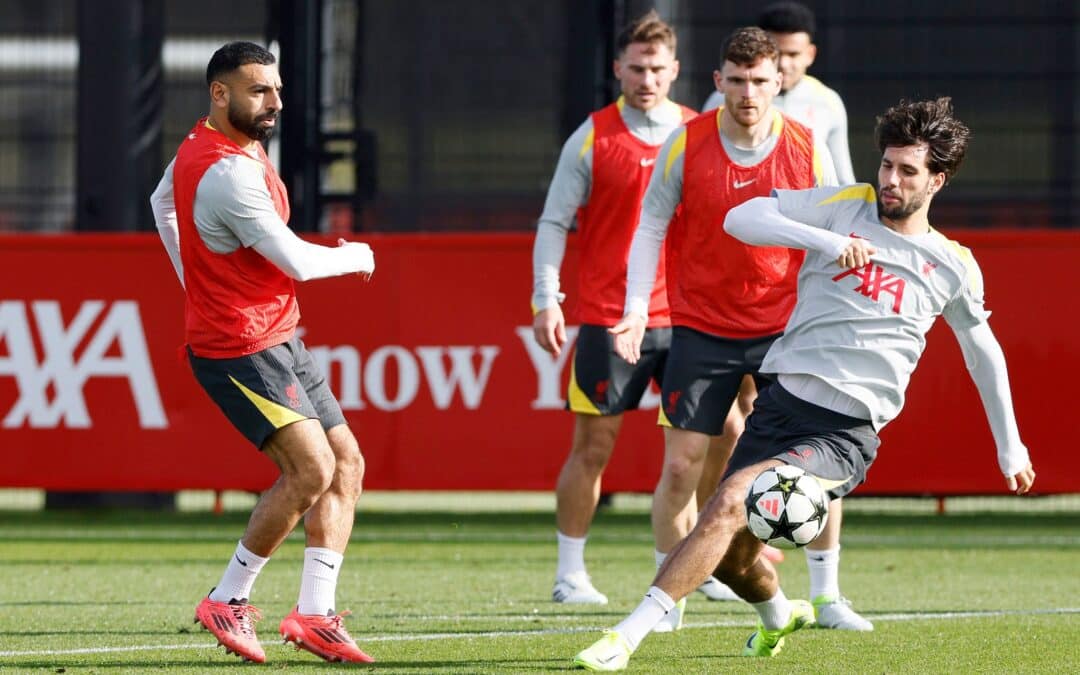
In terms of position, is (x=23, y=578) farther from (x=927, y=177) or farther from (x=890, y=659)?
(x=927, y=177)

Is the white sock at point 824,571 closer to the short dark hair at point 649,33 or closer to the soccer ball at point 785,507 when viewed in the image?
the soccer ball at point 785,507

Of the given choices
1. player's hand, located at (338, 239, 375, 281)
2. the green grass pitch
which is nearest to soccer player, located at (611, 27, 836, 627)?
the green grass pitch

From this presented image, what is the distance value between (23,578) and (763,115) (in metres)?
4.15

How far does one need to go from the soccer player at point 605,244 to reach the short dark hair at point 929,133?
2.39 m

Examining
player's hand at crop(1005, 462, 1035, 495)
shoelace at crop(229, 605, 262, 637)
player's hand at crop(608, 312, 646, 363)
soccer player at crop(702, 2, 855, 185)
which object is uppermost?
soccer player at crop(702, 2, 855, 185)

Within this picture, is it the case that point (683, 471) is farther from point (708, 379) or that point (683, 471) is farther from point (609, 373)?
point (609, 373)

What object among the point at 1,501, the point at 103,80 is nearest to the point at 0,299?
the point at 103,80

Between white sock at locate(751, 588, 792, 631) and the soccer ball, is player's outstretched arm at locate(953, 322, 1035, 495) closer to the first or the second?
the soccer ball

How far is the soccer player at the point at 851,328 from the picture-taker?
5785 mm

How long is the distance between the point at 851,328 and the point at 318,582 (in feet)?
6.27

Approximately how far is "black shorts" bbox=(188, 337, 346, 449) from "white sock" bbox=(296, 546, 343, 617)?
16.5 inches

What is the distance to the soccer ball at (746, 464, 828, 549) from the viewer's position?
5.67 meters

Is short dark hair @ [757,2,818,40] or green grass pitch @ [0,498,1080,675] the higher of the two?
short dark hair @ [757,2,818,40]

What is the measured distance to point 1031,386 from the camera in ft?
36.7
